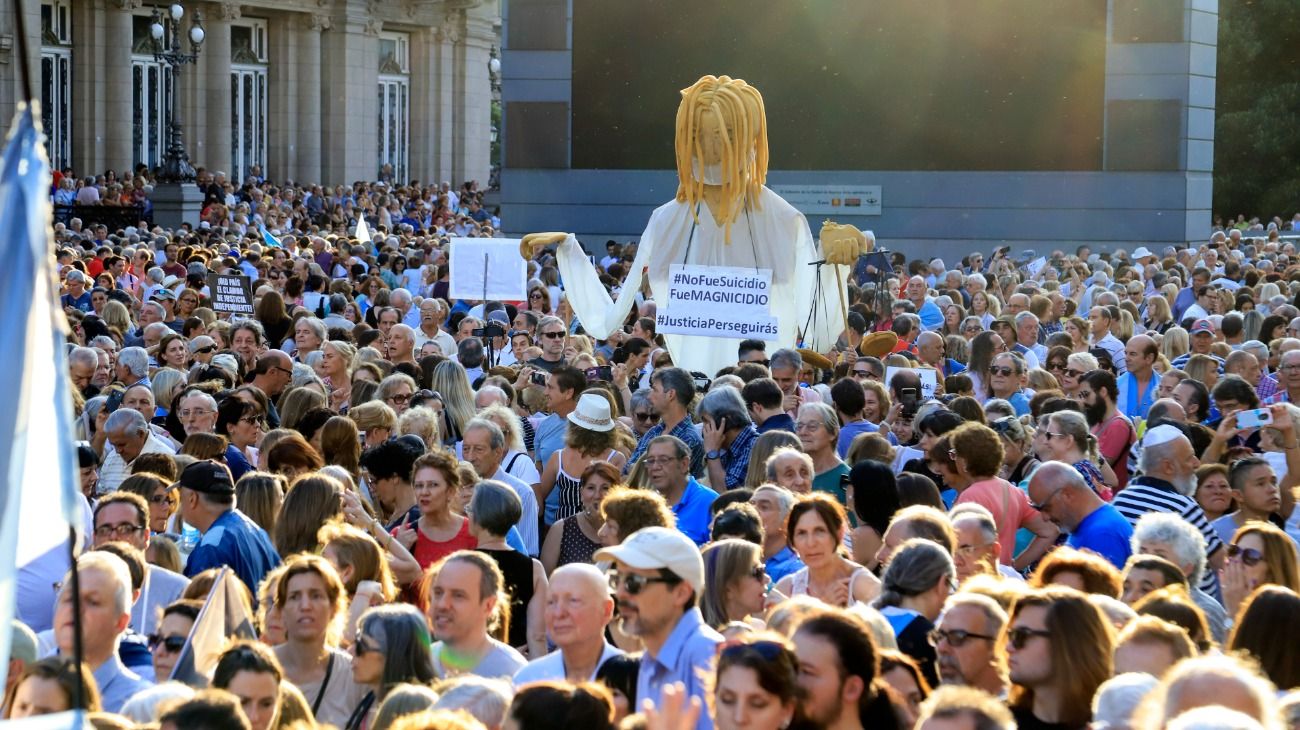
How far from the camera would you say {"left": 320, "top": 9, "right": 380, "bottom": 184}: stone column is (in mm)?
50500

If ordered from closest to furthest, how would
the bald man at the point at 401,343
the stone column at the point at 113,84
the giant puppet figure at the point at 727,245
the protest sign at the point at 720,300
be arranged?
the bald man at the point at 401,343 → the protest sign at the point at 720,300 → the giant puppet figure at the point at 727,245 → the stone column at the point at 113,84

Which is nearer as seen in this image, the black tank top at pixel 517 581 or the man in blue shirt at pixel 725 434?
the black tank top at pixel 517 581

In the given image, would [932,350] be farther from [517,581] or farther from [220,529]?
[220,529]

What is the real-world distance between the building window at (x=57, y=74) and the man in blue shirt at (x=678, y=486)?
38.6 metres

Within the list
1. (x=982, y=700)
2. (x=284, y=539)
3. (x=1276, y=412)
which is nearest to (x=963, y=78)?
(x=1276, y=412)

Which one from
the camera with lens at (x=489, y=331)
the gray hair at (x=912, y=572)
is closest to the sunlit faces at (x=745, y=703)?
the gray hair at (x=912, y=572)

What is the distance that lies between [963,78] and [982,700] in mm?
24537

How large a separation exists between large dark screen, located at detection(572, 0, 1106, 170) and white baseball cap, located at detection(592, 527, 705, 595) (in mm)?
23248

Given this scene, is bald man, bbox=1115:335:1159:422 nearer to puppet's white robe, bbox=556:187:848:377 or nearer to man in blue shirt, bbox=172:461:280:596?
puppet's white robe, bbox=556:187:848:377

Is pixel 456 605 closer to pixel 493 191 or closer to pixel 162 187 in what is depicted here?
pixel 162 187

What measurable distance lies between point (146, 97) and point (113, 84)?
5.56ft

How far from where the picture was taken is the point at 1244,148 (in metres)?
48.9

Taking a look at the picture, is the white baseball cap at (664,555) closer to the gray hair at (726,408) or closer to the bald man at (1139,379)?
the gray hair at (726,408)

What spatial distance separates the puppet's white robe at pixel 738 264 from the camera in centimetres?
1375
